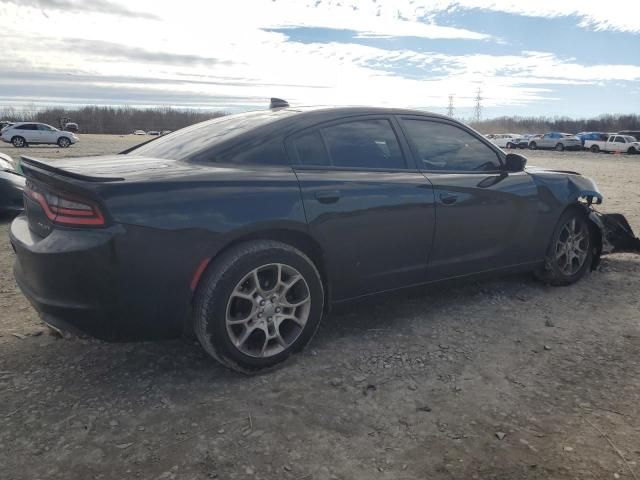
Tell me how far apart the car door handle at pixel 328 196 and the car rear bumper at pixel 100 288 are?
0.90m

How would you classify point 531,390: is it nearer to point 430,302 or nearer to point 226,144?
point 430,302

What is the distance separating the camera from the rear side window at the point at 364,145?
325 centimetres

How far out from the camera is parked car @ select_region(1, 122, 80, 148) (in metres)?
31.0

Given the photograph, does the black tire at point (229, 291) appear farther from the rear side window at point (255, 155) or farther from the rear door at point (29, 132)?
the rear door at point (29, 132)

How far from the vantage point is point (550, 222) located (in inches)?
167

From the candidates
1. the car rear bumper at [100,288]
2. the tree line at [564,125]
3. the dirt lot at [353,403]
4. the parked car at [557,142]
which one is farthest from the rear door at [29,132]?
the tree line at [564,125]

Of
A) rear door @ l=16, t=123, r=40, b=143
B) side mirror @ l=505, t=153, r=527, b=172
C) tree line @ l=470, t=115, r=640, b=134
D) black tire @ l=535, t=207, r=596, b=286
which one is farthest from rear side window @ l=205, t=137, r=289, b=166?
tree line @ l=470, t=115, r=640, b=134

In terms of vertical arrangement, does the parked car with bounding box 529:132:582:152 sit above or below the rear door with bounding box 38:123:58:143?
above

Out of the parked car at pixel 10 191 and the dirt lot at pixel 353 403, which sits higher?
the parked car at pixel 10 191

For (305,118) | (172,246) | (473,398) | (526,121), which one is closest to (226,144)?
(305,118)

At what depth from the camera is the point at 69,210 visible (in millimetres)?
2516

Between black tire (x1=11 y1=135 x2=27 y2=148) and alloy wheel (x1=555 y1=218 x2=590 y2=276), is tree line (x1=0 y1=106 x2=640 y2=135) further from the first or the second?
alloy wheel (x1=555 y1=218 x2=590 y2=276)

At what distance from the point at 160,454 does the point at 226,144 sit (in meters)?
1.67

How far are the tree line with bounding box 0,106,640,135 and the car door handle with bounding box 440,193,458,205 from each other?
255 feet
